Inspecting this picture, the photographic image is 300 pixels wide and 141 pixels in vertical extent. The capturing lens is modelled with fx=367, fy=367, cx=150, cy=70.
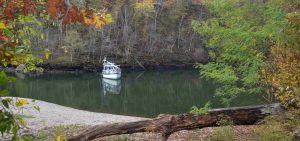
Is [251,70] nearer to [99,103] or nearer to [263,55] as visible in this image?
[263,55]

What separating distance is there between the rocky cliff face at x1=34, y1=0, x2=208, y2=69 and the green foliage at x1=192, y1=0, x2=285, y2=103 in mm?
43006

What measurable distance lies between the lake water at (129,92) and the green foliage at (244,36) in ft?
24.9

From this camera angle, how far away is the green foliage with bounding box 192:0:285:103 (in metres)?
10.1

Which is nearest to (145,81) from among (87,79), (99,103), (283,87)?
(87,79)

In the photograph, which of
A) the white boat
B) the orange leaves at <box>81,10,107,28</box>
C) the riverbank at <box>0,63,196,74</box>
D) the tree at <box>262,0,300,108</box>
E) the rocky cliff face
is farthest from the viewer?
the rocky cliff face

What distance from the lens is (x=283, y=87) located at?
25.3 feet

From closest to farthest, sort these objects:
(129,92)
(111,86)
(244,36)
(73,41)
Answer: (244,36) < (129,92) < (111,86) < (73,41)

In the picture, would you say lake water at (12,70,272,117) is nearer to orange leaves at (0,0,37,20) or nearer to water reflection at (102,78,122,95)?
water reflection at (102,78,122,95)

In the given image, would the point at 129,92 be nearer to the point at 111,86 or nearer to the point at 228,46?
the point at 111,86

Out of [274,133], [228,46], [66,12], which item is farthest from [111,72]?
[66,12]

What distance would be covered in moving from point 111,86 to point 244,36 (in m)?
31.2

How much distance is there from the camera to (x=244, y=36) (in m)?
10.1

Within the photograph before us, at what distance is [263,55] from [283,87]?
291cm

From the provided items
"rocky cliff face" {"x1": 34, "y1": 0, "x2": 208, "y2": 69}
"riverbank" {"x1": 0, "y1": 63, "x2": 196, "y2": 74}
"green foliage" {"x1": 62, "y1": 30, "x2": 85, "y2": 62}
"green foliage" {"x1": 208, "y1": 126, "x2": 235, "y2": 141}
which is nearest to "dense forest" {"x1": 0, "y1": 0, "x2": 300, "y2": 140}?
"green foliage" {"x1": 208, "y1": 126, "x2": 235, "y2": 141}
